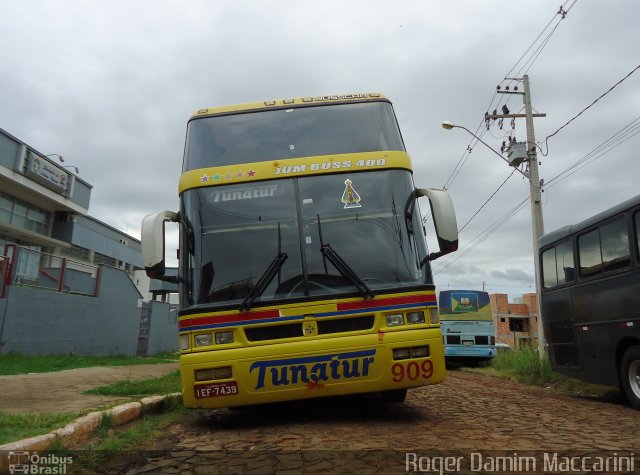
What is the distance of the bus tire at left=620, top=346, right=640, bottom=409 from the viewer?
6.89 metres

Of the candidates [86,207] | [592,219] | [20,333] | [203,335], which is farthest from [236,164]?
[86,207]

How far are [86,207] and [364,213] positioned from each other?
2801 centimetres

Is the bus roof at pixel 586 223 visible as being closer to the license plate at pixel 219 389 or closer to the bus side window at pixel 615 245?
the bus side window at pixel 615 245

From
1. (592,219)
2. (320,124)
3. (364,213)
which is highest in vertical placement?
(320,124)

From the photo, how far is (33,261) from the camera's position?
46.9ft

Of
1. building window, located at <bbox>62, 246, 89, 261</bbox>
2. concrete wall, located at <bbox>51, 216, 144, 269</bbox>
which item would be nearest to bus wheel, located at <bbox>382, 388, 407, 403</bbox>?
concrete wall, located at <bbox>51, 216, 144, 269</bbox>

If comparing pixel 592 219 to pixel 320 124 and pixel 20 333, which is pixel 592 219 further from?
pixel 20 333

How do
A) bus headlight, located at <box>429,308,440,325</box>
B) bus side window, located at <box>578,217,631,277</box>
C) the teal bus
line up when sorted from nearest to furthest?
bus headlight, located at <box>429,308,440,325</box> → bus side window, located at <box>578,217,631,277</box> → the teal bus

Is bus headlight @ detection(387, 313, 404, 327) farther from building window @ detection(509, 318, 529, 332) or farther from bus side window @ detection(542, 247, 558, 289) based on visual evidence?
building window @ detection(509, 318, 529, 332)

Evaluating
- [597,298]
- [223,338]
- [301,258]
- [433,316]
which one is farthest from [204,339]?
[597,298]

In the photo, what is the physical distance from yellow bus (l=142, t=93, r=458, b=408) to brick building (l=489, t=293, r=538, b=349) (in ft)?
164

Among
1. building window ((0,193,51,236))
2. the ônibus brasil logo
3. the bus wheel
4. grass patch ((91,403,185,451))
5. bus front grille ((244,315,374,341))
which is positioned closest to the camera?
the ônibus brasil logo

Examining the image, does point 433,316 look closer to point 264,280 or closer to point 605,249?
point 264,280

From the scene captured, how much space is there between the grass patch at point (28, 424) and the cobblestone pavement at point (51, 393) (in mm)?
530
